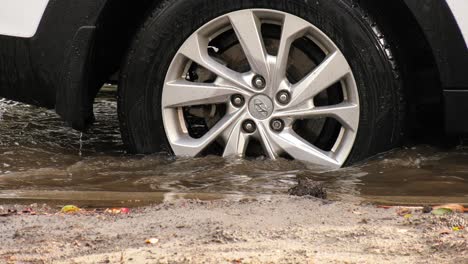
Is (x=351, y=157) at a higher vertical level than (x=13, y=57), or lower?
lower

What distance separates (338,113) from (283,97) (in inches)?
11.1

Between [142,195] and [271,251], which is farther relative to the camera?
[142,195]

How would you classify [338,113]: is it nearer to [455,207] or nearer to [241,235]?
[455,207]

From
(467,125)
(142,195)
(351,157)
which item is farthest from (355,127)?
(142,195)

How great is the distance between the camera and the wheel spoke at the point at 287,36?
417 centimetres

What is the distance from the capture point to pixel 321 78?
13.7ft

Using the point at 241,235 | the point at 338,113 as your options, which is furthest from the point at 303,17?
the point at 241,235

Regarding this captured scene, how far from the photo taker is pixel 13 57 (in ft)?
14.5

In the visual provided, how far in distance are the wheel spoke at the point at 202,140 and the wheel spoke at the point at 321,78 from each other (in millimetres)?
297

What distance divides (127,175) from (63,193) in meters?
0.47

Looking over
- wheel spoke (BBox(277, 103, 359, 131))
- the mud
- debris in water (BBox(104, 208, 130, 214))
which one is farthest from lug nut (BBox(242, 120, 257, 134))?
debris in water (BBox(104, 208, 130, 214))

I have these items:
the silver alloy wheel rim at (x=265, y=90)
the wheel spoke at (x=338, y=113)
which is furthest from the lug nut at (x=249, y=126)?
the wheel spoke at (x=338, y=113)

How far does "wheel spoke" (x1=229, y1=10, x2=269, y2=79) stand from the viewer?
4.23 metres

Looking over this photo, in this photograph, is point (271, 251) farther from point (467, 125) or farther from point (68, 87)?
point (68, 87)
